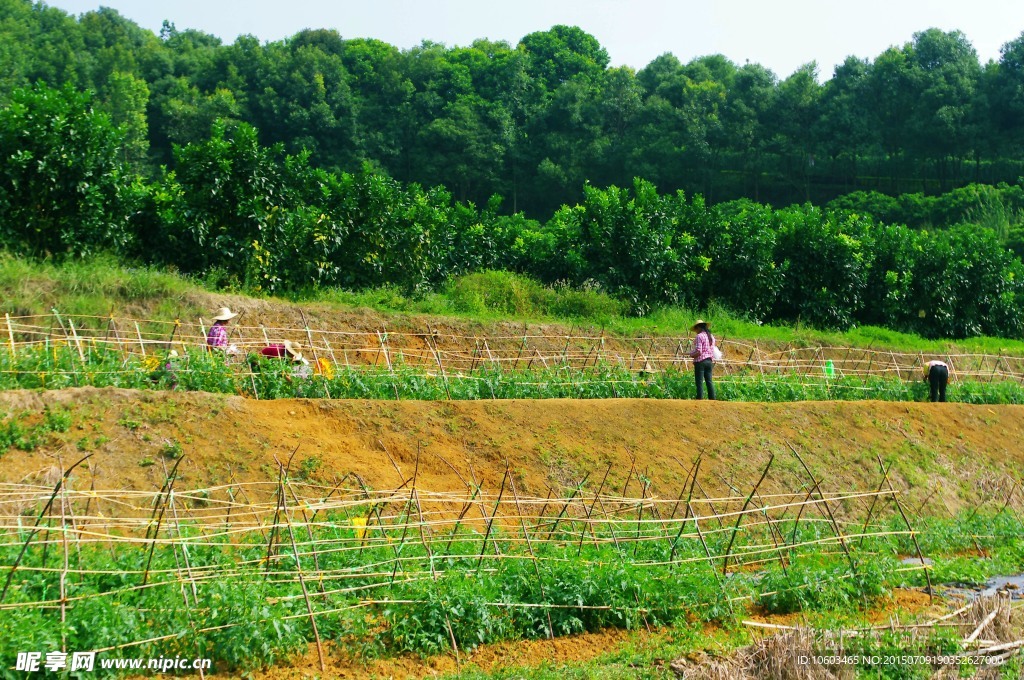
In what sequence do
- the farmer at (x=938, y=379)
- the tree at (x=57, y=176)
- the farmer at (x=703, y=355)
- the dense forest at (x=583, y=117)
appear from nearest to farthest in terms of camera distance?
the farmer at (x=703, y=355) < the tree at (x=57, y=176) < the farmer at (x=938, y=379) < the dense forest at (x=583, y=117)

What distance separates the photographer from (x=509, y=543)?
826 cm

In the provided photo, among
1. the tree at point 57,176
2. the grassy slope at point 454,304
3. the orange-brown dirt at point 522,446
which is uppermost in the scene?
the tree at point 57,176

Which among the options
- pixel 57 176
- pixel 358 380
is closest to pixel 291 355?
pixel 358 380

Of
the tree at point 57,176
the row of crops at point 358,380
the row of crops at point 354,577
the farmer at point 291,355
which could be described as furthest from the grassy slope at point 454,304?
the row of crops at point 354,577

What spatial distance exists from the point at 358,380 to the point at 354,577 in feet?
17.1

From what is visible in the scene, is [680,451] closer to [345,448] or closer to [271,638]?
[345,448]

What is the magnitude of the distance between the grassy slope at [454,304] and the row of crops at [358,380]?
2666 millimetres

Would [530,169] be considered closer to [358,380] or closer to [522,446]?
[358,380]

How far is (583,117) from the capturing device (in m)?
43.0

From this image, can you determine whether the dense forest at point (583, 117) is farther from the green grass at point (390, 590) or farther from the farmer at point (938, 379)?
the green grass at point (390, 590)

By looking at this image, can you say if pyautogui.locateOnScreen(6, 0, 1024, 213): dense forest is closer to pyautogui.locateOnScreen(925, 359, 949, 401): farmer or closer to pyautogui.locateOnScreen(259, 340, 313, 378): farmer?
pyautogui.locateOnScreen(925, 359, 949, 401): farmer

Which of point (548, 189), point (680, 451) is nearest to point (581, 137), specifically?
point (548, 189)

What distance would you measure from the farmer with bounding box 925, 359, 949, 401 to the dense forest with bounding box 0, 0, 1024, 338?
20.3 feet

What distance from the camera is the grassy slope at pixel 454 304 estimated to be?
552 inches
